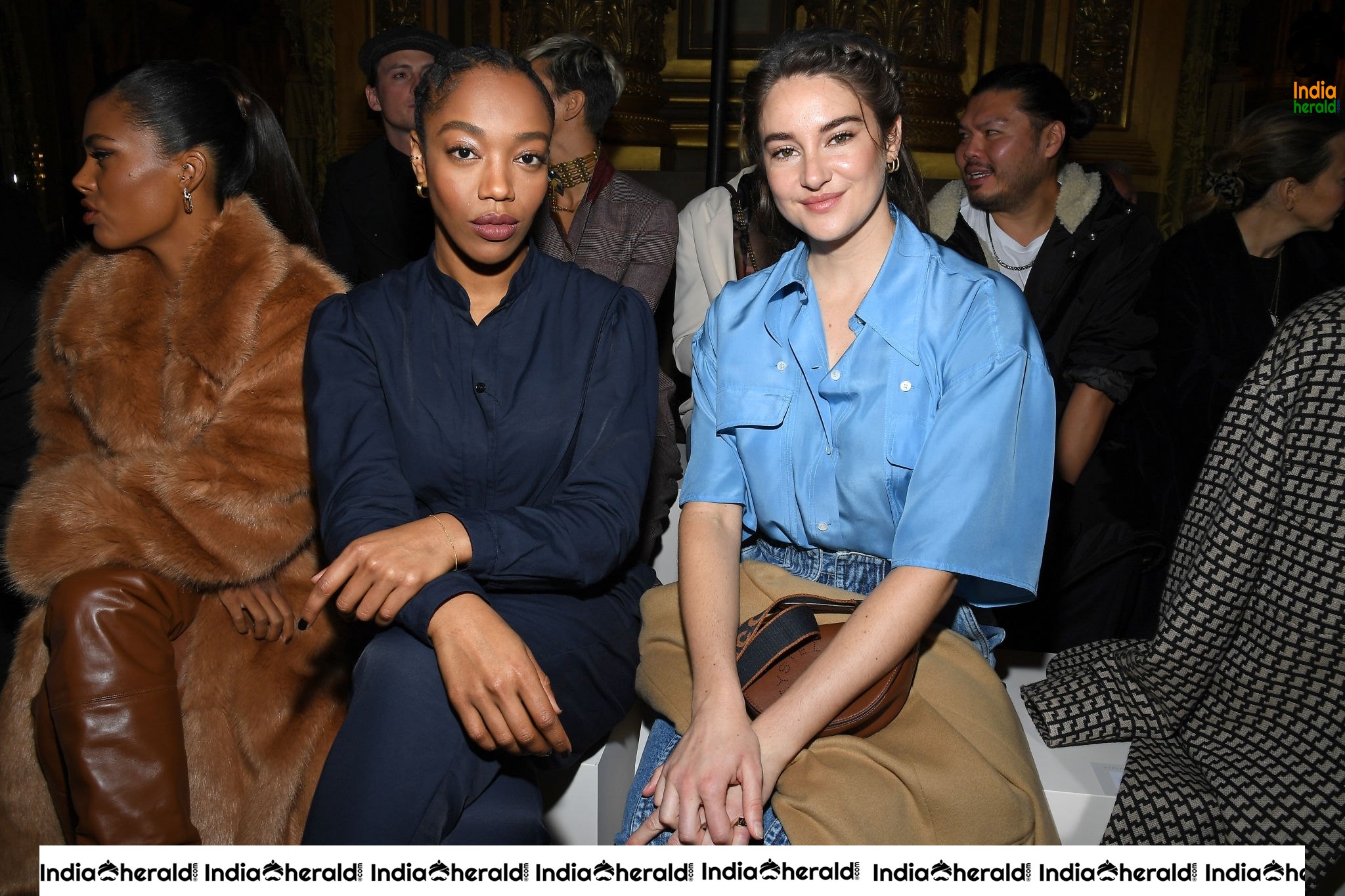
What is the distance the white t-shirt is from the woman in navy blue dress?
171 centimetres

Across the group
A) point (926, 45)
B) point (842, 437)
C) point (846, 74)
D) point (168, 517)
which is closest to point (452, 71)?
point (846, 74)

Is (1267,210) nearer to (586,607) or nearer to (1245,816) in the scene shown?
(1245,816)

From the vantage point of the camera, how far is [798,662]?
173 cm

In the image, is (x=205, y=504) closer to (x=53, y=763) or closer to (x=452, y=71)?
(x=53, y=763)

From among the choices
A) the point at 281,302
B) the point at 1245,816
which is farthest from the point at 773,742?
the point at 281,302

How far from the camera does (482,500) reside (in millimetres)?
1954

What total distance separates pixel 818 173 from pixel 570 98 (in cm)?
175

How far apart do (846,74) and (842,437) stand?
642mm

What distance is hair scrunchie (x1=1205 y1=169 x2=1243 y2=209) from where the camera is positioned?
11.1ft

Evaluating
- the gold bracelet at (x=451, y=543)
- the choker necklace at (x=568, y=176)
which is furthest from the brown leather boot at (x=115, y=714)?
the choker necklace at (x=568, y=176)

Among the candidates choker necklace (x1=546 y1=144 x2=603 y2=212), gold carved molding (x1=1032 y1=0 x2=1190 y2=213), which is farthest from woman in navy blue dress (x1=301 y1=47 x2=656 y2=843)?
gold carved molding (x1=1032 y1=0 x2=1190 y2=213)

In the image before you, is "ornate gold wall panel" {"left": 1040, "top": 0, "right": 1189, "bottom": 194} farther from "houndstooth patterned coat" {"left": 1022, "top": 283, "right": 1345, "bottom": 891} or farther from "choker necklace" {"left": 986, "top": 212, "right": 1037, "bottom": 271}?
"houndstooth patterned coat" {"left": 1022, "top": 283, "right": 1345, "bottom": 891}

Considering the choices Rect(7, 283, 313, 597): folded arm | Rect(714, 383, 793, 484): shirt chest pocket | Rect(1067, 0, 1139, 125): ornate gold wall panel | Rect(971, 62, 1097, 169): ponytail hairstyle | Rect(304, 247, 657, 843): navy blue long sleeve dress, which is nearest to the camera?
Rect(304, 247, 657, 843): navy blue long sleeve dress

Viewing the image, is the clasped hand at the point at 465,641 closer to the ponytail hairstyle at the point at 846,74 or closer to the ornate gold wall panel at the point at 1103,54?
the ponytail hairstyle at the point at 846,74
